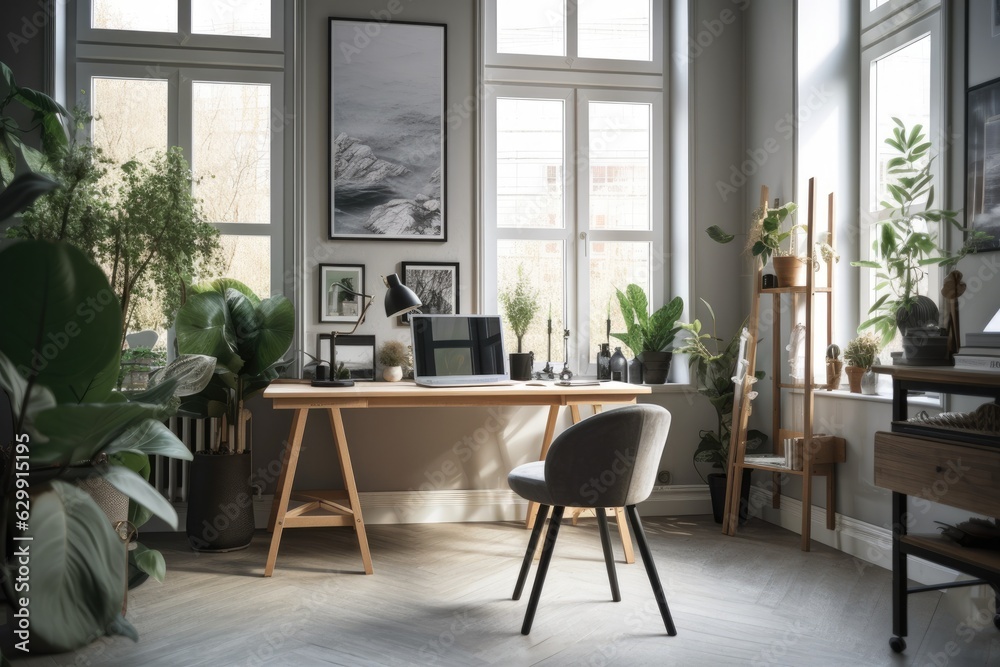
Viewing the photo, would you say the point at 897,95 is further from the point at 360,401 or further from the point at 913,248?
the point at 360,401

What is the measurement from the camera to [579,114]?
4598 millimetres

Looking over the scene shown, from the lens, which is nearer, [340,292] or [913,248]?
[913,248]

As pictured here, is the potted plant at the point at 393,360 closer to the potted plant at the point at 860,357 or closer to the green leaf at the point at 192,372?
the green leaf at the point at 192,372

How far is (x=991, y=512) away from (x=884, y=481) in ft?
1.41

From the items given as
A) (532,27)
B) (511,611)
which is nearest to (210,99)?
(532,27)

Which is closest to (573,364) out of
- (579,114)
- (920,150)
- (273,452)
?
(579,114)

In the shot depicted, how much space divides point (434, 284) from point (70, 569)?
3.28 m

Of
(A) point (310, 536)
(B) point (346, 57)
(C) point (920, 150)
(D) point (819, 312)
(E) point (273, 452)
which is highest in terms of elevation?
(B) point (346, 57)

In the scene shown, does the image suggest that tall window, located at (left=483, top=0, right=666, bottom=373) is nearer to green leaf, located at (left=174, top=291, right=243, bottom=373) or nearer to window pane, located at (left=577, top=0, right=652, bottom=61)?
window pane, located at (left=577, top=0, right=652, bottom=61)

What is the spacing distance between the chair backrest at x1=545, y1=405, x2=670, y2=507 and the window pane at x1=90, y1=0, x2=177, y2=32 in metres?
3.45

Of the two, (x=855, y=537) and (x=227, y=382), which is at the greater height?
(x=227, y=382)

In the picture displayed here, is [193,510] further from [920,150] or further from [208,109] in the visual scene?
[920,150]

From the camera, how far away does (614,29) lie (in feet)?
15.3

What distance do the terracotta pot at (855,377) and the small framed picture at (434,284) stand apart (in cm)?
211
